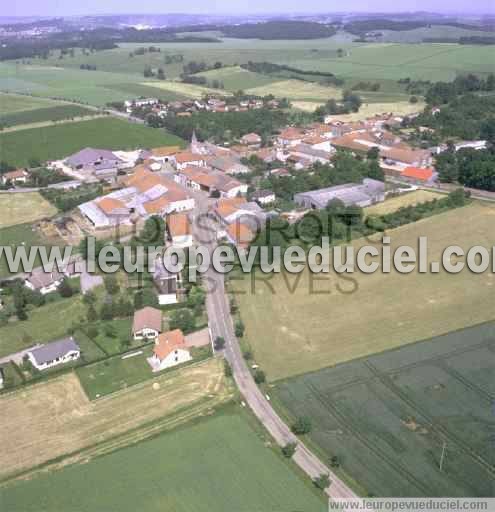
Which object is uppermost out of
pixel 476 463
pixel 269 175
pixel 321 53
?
pixel 321 53

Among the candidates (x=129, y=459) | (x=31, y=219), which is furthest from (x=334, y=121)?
(x=129, y=459)

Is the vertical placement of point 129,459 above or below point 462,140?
below

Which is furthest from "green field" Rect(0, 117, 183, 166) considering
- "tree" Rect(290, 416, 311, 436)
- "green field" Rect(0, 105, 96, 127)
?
"tree" Rect(290, 416, 311, 436)

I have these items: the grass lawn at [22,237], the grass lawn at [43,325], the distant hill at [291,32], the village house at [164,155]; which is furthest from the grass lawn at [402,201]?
the distant hill at [291,32]

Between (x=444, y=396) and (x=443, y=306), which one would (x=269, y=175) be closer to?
(x=443, y=306)

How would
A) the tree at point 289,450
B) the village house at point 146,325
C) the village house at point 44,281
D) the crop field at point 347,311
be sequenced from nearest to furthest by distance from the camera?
the tree at point 289,450 → the crop field at point 347,311 → the village house at point 146,325 → the village house at point 44,281

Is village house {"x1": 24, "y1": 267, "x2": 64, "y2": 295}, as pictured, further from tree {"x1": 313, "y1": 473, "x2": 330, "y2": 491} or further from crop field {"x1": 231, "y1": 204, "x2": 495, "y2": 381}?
tree {"x1": 313, "y1": 473, "x2": 330, "y2": 491}

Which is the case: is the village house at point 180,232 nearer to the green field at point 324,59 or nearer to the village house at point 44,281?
the village house at point 44,281
